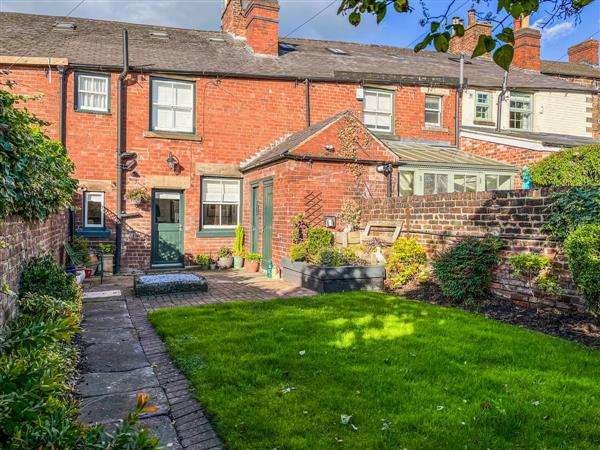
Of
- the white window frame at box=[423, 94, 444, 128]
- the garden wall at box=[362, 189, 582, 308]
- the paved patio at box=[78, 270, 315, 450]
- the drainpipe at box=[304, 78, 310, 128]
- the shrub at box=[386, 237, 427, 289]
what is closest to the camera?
the paved patio at box=[78, 270, 315, 450]

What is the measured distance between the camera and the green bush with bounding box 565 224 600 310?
5.33 metres

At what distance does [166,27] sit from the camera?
17578 mm

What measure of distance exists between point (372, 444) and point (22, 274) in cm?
477

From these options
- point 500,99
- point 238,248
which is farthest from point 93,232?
point 500,99

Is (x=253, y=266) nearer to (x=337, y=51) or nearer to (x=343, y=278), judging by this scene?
(x=343, y=278)

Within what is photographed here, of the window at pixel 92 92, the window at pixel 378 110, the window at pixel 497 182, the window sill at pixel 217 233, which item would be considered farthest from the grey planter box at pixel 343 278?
the window at pixel 92 92

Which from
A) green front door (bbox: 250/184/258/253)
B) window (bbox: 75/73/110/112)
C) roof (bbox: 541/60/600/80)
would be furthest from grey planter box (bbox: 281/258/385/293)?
roof (bbox: 541/60/600/80)

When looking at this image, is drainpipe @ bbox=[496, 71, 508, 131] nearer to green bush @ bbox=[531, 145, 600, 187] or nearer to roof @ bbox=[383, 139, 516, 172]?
roof @ bbox=[383, 139, 516, 172]

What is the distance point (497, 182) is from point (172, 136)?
9776 millimetres

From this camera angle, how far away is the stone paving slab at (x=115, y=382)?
13.1 ft

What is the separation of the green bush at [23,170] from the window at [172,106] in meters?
7.07

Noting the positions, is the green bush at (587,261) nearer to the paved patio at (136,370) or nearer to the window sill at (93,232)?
the paved patio at (136,370)

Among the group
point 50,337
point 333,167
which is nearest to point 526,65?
point 333,167

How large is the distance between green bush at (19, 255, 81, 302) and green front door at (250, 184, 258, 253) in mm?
7412
